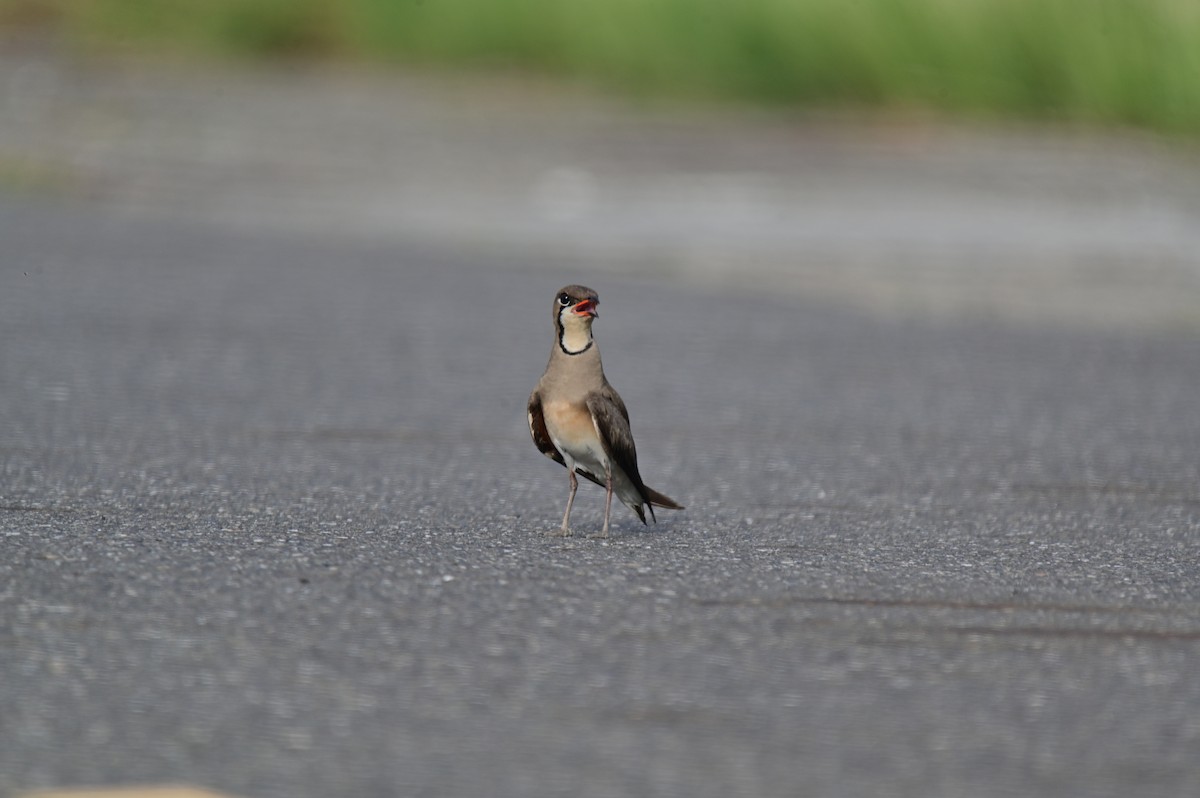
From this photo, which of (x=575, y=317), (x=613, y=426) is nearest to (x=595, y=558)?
(x=613, y=426)

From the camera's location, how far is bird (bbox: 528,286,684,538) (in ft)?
18.0

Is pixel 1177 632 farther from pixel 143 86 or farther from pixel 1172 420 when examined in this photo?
pixel 143 86

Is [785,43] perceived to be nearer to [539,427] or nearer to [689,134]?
[689,134]

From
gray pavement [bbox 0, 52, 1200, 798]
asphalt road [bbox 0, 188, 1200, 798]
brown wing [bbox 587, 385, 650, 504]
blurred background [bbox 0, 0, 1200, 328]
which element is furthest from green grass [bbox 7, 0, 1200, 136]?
brown wing [bbox 587, 385, 650, 504]

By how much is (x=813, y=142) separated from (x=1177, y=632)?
1503 centimetres

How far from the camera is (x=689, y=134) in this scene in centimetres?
1980

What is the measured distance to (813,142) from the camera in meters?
19.5

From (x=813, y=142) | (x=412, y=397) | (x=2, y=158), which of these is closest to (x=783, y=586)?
(x=412, y=397)

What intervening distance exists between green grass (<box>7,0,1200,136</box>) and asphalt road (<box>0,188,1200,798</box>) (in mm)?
10536

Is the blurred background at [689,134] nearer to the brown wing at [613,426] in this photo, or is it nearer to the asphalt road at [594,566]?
the asphalt road at [594,566]

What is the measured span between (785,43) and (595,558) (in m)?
18.8

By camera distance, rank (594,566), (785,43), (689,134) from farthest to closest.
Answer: (785,43) → (689,134) → (594,566)

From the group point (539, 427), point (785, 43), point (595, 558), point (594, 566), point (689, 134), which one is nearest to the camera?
point (594, 566)

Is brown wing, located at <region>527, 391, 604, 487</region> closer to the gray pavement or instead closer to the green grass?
the gray pavement
